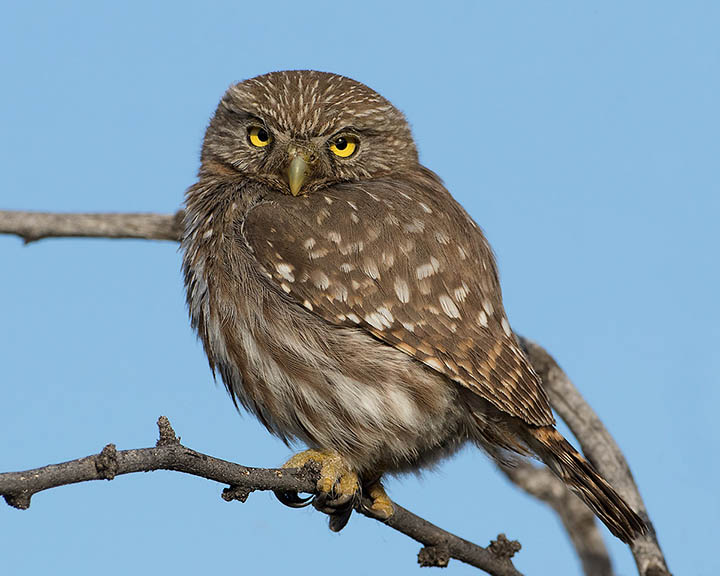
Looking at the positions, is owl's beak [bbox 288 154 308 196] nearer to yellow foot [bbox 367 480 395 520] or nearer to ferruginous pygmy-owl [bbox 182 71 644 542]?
ferruginous pygmy-owl [bbox 182 71 644 542]

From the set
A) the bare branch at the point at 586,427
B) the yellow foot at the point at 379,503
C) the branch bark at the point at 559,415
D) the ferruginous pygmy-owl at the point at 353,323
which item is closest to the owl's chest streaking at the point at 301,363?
the ferruginous pygmy-owl at the point at 353,323

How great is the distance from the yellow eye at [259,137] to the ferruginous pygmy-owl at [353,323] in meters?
0.03

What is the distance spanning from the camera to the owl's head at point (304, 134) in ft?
14.3

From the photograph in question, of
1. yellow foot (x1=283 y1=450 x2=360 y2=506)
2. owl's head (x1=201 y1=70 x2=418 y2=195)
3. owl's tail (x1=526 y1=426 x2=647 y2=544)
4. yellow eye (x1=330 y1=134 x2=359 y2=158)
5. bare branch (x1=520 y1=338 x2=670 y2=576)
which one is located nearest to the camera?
owl's tail (x1=526 y1=426 x2=647 y2=544)

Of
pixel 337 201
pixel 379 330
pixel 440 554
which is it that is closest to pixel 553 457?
pixel 440 554

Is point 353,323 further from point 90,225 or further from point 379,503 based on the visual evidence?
point 90,225

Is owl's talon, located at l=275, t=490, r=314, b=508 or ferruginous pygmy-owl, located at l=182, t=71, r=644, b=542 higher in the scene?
ferruginous pygmy-owl, located at l=182, t=71, r=644, b=542

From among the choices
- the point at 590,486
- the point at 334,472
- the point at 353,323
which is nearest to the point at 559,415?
the point at 590,486

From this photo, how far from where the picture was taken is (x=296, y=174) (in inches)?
166

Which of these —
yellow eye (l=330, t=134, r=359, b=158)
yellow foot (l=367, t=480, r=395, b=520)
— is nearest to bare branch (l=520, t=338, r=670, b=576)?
yellow foot (l=367, t=480, r=395, b=520)

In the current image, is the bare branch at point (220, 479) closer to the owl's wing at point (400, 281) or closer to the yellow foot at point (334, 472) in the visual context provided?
the yellow foot at point (334, 472)

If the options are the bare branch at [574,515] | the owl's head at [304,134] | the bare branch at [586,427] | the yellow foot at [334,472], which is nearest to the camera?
the yellow foot at [334,472]

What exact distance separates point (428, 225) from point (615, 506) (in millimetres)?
1424

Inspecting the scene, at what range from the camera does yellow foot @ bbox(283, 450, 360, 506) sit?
3.99 meters
